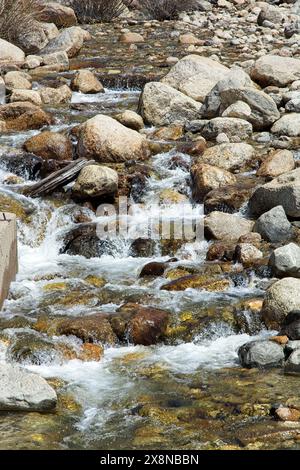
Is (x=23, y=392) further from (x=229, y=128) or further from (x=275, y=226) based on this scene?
(x=229, y=128)

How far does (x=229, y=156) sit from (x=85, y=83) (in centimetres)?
424

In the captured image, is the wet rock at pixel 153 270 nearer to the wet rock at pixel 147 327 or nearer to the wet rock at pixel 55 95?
the wet rock at pixel 147 327

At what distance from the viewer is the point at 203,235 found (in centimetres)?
914

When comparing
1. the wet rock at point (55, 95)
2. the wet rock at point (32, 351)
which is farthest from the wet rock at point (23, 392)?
the wet rock at point (55, 95)

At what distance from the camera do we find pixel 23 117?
1192 cm

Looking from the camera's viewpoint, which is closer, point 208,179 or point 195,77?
point 208,179

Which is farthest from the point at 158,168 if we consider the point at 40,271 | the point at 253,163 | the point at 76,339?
the point at 76,339

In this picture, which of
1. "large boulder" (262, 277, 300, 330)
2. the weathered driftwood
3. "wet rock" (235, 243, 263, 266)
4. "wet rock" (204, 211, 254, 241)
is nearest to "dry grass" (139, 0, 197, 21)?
the weathered driftwood

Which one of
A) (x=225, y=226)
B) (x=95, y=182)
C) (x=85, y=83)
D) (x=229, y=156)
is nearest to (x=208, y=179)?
(x=229, y=156)

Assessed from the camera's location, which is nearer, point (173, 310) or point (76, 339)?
point (76, 339)

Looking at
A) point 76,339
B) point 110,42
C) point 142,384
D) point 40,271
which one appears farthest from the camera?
point 110,42

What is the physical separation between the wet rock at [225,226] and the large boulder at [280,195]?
319 millimetres

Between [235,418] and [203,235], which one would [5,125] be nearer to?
[203,235]

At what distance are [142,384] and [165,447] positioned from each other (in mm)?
1139
